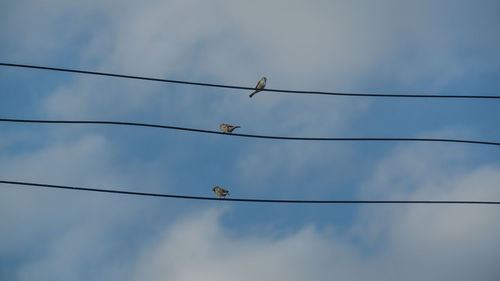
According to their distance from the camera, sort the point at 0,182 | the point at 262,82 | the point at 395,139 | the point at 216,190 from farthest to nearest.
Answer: the point at 262,82 → the point at 216,190 → the point at 395,139 → the point at 0,182

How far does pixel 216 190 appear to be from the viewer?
75.6 feet

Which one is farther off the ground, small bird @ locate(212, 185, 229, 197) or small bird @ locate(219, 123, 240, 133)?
small bird @ locate(219, 123, 240, 133)

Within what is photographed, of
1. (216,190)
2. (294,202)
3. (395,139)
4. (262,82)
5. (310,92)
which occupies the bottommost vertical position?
(294,202)

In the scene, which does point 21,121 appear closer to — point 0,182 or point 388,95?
point 0,182

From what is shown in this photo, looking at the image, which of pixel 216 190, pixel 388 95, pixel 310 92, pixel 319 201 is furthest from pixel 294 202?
pixel 216 190

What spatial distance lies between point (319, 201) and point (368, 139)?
67.2 inches

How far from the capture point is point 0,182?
1160 cm

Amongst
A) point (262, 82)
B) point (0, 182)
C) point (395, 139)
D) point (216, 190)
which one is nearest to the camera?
point (0, 182)

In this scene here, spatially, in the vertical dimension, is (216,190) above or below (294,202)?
above

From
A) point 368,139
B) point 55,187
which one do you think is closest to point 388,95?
point 368,139

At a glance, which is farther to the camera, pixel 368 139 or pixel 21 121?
pixel 368 139

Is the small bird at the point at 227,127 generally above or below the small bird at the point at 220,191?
above

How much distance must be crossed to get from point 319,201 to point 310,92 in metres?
2.29

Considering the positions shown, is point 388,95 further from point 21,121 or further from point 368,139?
point 21,121
